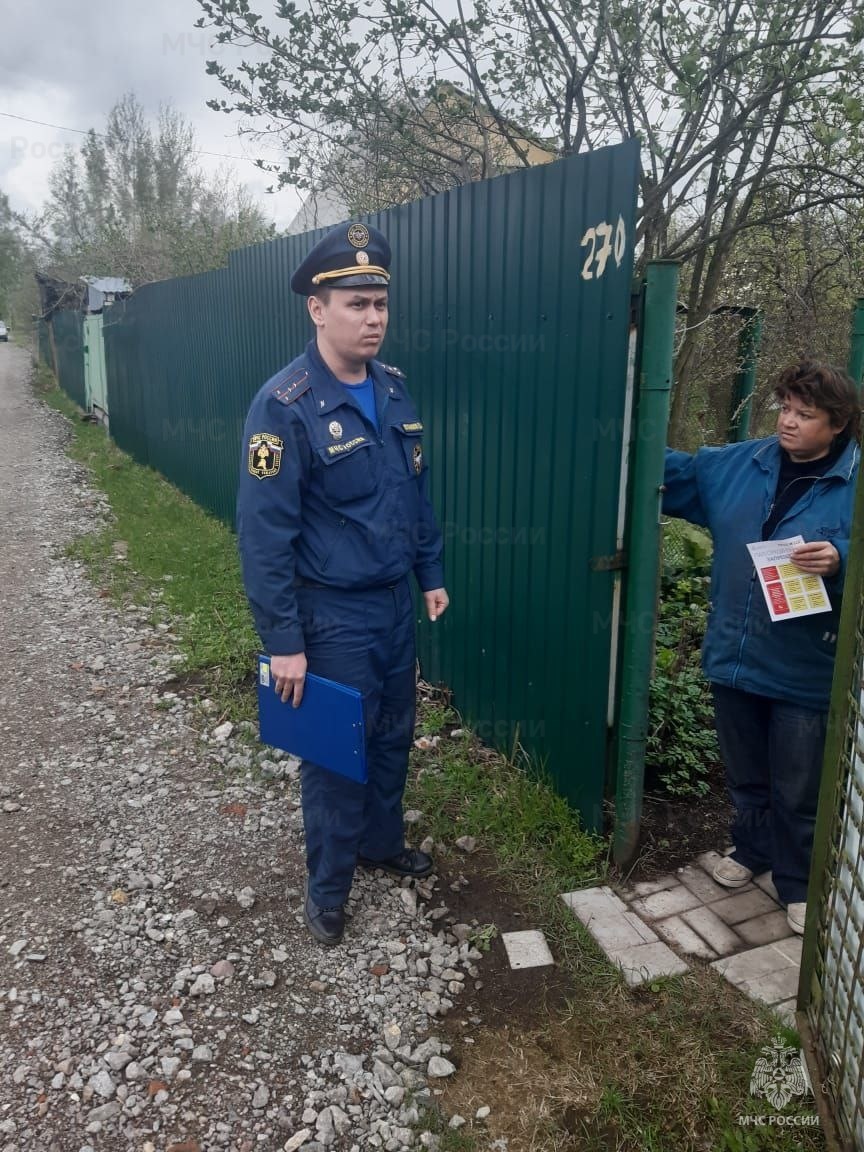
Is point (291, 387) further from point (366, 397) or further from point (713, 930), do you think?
point (713, 930)

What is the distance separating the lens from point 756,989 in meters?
2.49

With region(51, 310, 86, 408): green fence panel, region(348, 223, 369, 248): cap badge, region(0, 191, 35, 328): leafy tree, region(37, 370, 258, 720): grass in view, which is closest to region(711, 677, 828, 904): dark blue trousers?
region(348, 223, 369, 248): cap badge

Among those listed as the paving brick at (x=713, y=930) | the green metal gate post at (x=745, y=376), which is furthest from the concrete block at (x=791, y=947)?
the green metal gate post at (x=745, y=376)

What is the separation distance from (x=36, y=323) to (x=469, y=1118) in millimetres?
30626

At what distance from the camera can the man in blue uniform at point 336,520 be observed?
2514 millimetres

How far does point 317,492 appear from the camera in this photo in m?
2.61

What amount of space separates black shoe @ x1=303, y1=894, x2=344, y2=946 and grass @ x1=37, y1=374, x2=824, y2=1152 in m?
0.46

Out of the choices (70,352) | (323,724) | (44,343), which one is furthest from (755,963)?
(44,343)

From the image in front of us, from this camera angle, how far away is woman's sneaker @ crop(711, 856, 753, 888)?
2957 mm

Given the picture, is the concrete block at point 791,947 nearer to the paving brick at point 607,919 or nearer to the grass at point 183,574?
the paving brick at point 607,919

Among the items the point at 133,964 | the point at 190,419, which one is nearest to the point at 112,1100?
the point at 133,964

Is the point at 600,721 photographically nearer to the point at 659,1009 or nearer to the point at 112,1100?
the point at 659,1009

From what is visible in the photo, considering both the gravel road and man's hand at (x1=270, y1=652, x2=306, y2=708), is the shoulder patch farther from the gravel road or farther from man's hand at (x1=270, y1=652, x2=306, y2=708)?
the gravel road

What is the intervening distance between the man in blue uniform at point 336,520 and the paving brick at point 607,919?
79 cm
